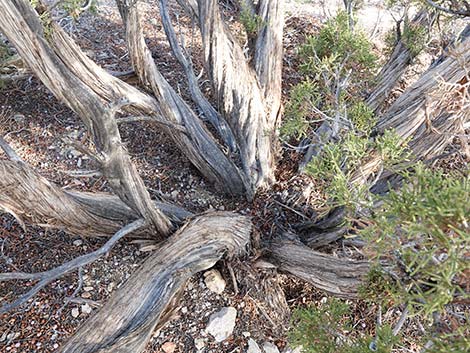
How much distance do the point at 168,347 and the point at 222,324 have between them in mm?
234

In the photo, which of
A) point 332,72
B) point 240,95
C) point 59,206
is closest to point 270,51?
point 240,95

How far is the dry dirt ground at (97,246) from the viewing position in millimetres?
1788

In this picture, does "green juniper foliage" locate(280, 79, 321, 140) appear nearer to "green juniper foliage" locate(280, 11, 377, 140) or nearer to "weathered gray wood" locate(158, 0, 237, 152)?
"green juniper foliage" locate(280, 11, 377, 140)

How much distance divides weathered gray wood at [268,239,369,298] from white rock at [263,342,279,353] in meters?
0.31

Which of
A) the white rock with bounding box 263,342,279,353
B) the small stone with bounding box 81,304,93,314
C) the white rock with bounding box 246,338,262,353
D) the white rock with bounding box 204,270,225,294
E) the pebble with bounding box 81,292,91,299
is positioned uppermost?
the pebble with bounding box 81,292,91,299

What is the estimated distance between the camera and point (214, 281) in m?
1.97

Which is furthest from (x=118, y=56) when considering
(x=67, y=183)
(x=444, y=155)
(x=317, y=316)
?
(x=317, y=316)

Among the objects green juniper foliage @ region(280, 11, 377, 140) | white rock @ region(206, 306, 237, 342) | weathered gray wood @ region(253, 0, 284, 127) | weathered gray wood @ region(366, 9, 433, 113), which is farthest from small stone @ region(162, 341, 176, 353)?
weathered gray wood @ region(366, 9, 433, 113)

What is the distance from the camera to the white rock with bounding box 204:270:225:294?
197 cm

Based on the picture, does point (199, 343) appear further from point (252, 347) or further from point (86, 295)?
point (86, 295)

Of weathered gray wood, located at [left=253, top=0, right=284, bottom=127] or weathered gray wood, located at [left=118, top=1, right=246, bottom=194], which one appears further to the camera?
weathered gray wood, located at [left=253, top=0, right=284, bottom=127]

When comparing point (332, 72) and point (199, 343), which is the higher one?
point (332, 72)

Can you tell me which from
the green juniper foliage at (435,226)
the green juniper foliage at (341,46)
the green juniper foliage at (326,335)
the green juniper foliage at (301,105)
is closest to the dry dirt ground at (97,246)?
the green juniper foliage at (301,105)

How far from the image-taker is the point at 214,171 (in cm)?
225
